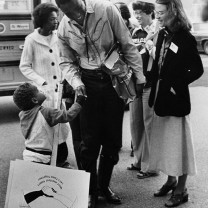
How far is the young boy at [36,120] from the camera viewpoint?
3.01 metres

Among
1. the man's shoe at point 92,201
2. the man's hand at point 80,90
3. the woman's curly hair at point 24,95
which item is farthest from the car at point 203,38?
the man's shoe at point 92,201

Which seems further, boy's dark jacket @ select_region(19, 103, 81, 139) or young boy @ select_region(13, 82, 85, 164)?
young boy @ select_region(13, 82, 85, 164)

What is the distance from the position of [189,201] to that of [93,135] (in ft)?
3.45

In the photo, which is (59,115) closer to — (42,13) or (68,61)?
(68,61)

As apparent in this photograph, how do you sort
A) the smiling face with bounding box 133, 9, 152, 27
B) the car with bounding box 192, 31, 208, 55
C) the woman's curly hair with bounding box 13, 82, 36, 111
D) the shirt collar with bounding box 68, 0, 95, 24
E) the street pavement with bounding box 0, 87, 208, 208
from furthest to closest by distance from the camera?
the smiling face with bounding box 133, 9, 152, 27
the street pavement with bounding box 0, 87, 208, 208
the woman's curly hair with bounding box 13, 82, 36, 111
the shirt collar with bounding box 68, 0, 95, 24
the car with bounding box 192, 31, 208, 55

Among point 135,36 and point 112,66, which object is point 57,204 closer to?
point 112,66

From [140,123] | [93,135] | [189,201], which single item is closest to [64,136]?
[140,123]

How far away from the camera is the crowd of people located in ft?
8.87

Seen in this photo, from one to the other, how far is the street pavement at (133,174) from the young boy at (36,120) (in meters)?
0.55

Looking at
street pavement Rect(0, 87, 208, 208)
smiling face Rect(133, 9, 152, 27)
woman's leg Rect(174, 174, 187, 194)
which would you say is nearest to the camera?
woman's leg Rect(174, 174, 187, 194)

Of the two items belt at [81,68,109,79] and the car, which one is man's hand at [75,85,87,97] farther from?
the car

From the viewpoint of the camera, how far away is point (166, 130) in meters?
3.08

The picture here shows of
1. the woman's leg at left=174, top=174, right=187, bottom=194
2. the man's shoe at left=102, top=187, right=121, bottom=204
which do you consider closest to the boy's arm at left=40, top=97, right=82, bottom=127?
the man's shoe at left=102, top=187, right=121, bottom=204

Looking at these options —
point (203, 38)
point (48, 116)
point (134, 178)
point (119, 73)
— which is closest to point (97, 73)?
point (119, 73)
